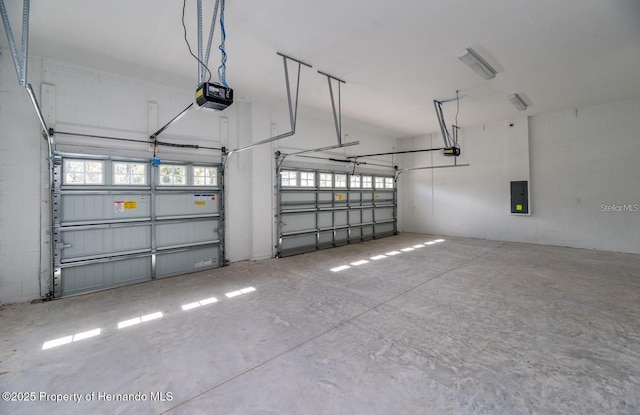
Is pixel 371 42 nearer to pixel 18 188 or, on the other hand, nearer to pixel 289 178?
pixel 289 178

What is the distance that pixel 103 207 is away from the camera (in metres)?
4.13

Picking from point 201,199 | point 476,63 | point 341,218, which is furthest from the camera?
Result: point 341,218

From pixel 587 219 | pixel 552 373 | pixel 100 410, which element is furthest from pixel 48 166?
pixel 587 219

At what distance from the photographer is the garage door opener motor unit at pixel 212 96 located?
2.56 metres

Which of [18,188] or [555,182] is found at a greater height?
[555,182]

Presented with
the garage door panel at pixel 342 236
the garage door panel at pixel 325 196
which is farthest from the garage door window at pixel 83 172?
the garage door panel at pixel 342 236

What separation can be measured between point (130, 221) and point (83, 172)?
93 cm

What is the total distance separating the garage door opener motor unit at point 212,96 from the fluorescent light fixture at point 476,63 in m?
3.20

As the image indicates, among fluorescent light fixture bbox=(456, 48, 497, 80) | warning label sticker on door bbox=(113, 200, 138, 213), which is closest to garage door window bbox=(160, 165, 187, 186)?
warning label sticker on door bbox=(113, 200, 138, 213)

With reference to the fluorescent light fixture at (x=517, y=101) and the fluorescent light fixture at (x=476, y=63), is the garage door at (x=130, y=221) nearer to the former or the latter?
the fluorescent light fixture at (x=476, y=63)

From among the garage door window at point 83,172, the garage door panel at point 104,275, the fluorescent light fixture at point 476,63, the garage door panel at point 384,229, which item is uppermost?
the fluorescent light fixture at point 476,63

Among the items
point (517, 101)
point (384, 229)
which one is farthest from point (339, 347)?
point (384, 229)

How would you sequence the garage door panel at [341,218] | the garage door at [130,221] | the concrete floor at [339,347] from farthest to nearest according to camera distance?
the garage door panel at [341,218], the garage door at [130,221], the concrete floor at [339,347]

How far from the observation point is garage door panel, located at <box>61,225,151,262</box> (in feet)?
12.8
